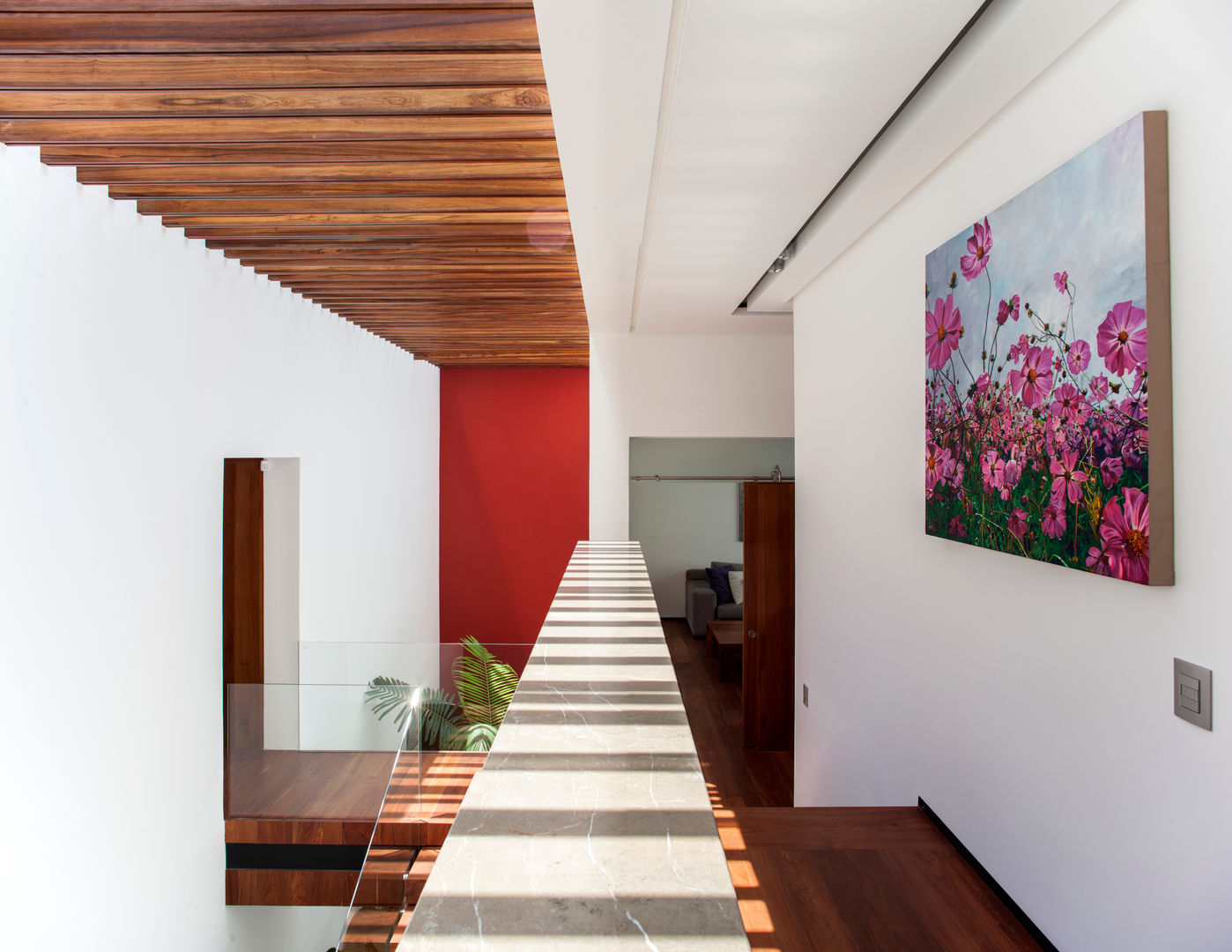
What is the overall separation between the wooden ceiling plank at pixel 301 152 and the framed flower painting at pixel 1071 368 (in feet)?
4.86

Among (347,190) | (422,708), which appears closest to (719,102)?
(347,190)

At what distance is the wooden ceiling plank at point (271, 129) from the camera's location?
2.16 metres

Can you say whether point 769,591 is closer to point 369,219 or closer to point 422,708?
point 422,708

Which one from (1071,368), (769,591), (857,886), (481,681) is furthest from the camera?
(769,591)

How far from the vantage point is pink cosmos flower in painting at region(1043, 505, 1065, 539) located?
1.54 metres

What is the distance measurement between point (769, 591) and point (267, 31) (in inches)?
158

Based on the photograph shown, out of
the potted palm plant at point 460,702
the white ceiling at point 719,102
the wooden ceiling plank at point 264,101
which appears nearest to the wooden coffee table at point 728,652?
the potted palm plant at point 460,702

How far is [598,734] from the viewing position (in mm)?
1317

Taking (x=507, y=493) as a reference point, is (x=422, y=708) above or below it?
below

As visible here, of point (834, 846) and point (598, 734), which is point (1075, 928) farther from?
point (598, 734)

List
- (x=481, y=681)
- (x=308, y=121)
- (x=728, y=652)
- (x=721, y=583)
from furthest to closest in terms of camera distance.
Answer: (x=721, y=583) < (x=728, y=652) < (x=481, y=681) < (x=308, y=121)

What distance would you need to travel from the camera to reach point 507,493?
7.57 m

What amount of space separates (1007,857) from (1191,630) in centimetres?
96

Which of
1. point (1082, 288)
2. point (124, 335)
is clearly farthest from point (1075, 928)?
point (124, 335)
